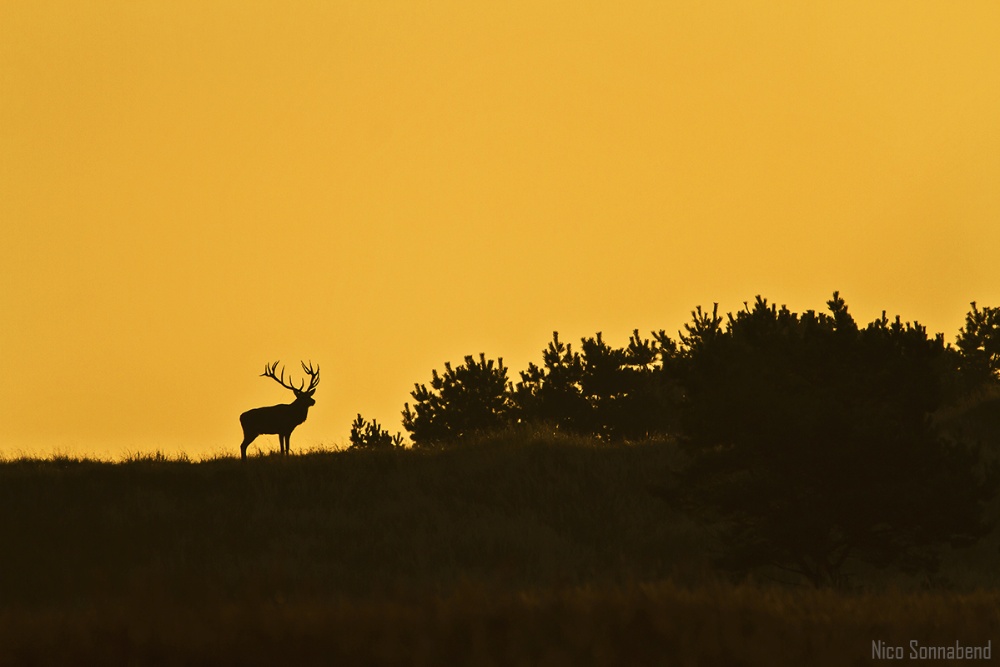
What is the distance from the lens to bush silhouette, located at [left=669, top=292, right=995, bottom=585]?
22406mm

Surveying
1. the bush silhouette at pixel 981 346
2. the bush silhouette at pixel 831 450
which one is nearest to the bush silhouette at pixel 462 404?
the bush silhouette at pixel 981 346

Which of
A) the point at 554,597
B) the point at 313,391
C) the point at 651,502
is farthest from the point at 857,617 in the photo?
the point at 313,391

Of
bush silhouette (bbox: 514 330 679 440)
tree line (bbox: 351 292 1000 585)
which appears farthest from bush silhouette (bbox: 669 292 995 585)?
bush silhouette (bbox: 514 330 679 440)

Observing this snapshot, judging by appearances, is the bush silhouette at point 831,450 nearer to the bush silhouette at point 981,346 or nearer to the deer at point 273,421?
the deer at point 273,421

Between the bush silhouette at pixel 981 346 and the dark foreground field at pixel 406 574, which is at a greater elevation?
the bush silhouette at pixel 981 346

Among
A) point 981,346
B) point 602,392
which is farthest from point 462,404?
point 981,346

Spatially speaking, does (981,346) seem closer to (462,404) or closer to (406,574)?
(462,404)

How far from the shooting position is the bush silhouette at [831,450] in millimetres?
22406

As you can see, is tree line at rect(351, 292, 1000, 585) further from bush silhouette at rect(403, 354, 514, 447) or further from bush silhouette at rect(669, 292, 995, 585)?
bush silhouette at rect(403, 354, 514, 447)

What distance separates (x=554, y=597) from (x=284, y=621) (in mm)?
2559

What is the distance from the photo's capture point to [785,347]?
23938 millimetres

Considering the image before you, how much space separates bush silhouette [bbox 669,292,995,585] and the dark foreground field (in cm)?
202

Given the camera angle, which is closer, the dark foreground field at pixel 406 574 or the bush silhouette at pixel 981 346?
the dark foreground field at pixel 406 574

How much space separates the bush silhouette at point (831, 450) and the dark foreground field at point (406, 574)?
2025 millimetres
